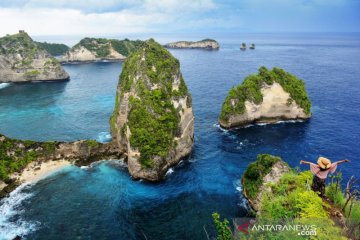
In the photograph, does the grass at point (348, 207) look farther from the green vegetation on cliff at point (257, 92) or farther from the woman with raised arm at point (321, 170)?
the green vegetation on cliff at point (257, 92)

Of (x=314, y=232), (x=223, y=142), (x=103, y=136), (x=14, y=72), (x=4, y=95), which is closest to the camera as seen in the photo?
(x=314, y=232)

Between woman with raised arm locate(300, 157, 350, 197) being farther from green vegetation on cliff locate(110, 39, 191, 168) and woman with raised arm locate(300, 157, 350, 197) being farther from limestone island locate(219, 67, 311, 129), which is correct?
limestone island locate(219, 67, 311, 129)

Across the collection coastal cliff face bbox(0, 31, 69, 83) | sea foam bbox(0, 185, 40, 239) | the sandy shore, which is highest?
coastal cliff face bbox(0, 31, 69, 83)

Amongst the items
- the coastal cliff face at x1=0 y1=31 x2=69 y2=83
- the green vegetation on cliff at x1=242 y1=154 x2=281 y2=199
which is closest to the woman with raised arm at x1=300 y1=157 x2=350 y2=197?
the green vegetation on cliff at x1=242 y1=154 x2=281 y2=199

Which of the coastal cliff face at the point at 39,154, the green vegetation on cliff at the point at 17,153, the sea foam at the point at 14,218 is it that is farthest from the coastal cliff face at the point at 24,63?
the sea foam at the point at 14,218

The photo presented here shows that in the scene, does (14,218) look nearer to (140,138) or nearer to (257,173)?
(140,138)

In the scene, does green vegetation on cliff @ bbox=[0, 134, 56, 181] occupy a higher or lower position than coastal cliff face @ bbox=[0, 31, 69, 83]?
lower

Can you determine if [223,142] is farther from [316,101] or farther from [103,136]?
[316,101]

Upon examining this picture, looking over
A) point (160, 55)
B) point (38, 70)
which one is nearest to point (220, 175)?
point (160, 55)
